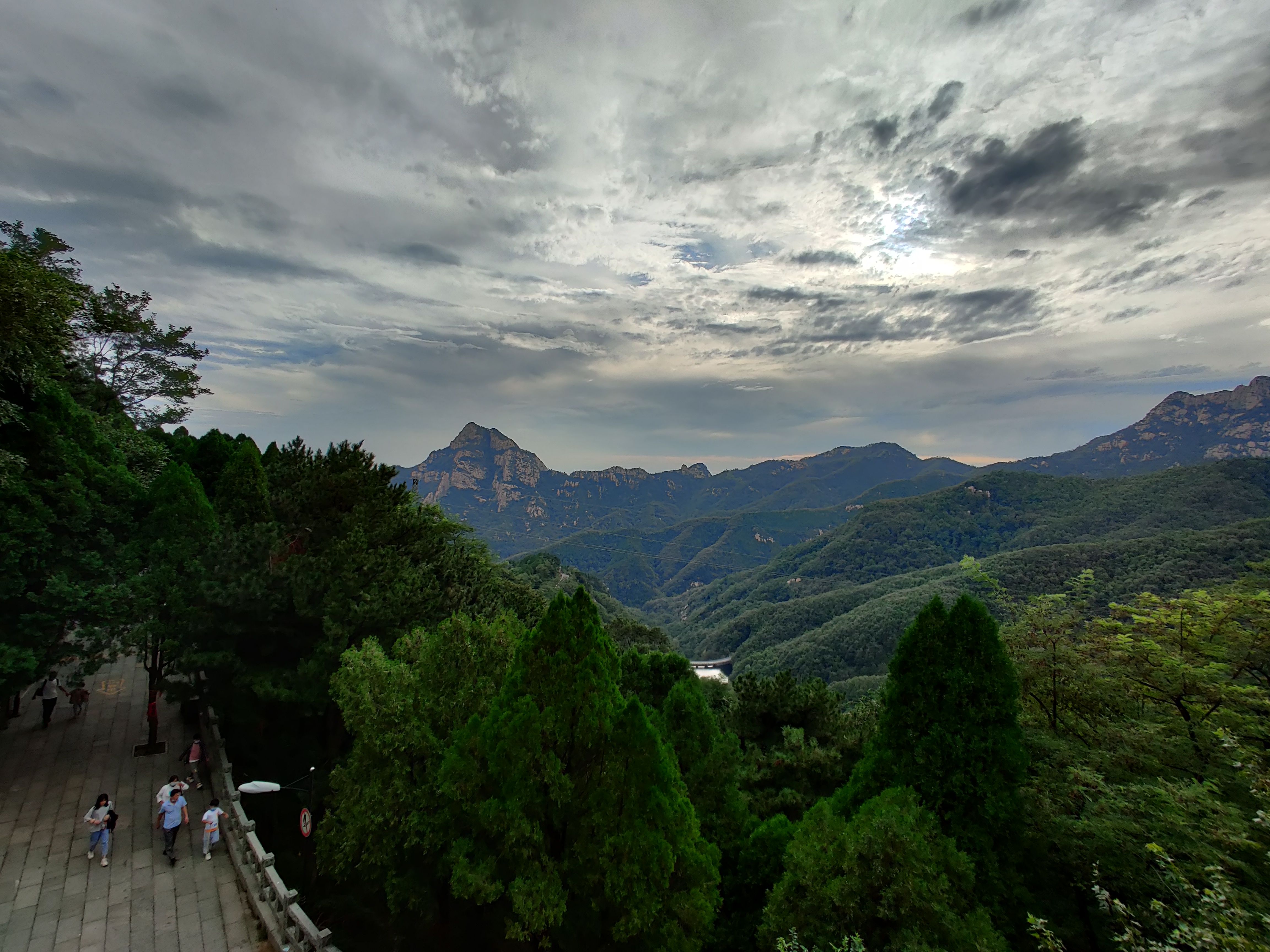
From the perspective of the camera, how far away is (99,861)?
38.2 feet

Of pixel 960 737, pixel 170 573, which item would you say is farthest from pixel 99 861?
pixel 960 737

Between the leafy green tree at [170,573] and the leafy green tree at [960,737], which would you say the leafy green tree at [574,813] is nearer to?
the leafy green tree at [960,737]

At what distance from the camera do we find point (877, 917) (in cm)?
813

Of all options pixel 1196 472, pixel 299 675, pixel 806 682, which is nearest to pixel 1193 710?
pixel 806 682

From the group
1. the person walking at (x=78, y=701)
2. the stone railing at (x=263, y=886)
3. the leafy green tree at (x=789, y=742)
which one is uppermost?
the person walking at (x=78, y=701)

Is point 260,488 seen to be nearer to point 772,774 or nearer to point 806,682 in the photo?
point 772,774

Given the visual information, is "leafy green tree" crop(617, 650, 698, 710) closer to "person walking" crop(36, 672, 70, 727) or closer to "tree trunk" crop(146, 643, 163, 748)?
"tree trunk" crop(146, 643, 163, 748)

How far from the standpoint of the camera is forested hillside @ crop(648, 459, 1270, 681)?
7944cm

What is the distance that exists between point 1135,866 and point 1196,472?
219264mm

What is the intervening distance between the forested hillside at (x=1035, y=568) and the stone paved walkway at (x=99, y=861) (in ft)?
167

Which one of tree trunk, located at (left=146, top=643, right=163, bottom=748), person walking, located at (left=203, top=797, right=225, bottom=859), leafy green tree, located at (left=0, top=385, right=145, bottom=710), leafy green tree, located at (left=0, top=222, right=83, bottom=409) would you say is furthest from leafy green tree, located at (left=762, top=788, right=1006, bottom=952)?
leafy green tree, located at (left=0, top=222, right=83, bottom=409)

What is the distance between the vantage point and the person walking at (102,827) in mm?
11500

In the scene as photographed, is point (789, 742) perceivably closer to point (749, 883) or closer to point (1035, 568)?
point (749, 883)

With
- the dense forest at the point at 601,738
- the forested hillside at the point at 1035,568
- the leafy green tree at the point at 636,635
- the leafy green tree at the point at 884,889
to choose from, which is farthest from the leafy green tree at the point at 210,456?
the forested hillside at the point at 1035,568
